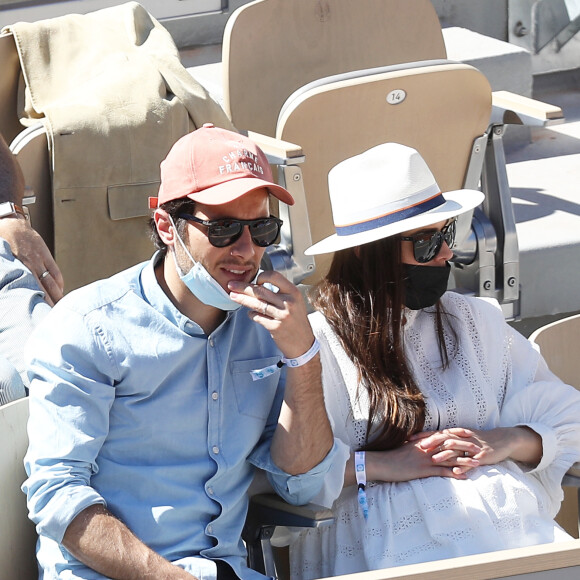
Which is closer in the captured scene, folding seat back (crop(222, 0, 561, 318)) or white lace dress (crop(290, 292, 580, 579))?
white lace dress (crop(290, 292, 580, 579))

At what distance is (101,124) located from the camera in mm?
3109

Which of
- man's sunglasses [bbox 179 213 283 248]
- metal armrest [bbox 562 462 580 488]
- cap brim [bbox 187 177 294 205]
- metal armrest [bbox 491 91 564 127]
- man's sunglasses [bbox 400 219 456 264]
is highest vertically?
cap brim [bbox 187 177 294 205]

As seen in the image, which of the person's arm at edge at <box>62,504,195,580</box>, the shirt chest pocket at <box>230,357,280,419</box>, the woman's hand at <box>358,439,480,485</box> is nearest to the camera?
the person's arm at edge at <box>62,504,195,580</box>

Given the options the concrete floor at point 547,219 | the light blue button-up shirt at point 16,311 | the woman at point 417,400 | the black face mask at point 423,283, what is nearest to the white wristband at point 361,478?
the woman at point 417,400

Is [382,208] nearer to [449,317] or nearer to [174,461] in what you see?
[449,317]

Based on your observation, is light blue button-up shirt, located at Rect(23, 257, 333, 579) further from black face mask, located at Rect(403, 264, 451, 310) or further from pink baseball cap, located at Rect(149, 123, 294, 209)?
black face mask, located at Rect(403, 264, 451, 310)

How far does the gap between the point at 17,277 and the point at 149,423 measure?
0.81 metres

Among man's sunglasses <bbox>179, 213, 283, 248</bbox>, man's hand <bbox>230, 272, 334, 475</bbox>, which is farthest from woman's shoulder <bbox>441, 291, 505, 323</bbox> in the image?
man's sunglasses <bbox>179, 213, 283, 248</bbox>

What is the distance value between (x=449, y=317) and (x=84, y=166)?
4.55 feet

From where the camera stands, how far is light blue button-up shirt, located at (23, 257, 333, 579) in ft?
5.62

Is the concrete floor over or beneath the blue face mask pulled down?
beneath

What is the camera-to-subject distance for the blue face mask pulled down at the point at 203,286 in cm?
180

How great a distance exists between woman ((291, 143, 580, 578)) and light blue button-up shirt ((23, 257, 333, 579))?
195mm

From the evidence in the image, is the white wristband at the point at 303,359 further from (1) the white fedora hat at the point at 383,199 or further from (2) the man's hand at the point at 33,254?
(2) the man's hand at the point at 33,254
